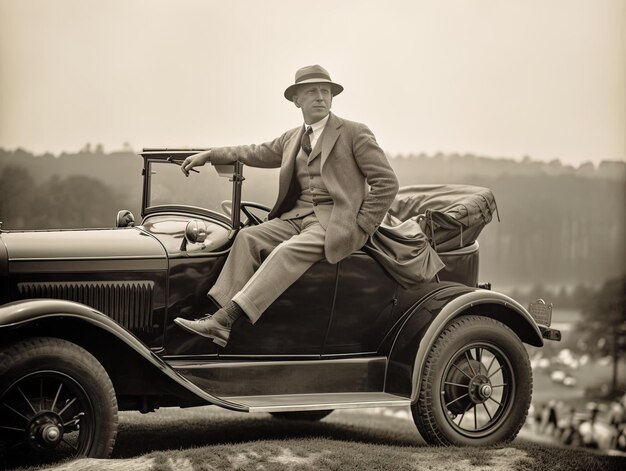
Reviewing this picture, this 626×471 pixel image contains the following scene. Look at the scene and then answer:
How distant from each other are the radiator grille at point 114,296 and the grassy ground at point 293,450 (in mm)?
655

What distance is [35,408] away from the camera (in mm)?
3510

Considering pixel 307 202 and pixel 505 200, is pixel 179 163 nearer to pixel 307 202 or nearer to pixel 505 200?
pixel 307 202

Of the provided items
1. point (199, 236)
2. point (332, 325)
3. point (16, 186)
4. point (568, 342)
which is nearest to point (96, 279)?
point (199, 236)

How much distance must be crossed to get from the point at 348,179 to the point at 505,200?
2.39 m

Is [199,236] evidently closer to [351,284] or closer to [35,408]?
[351,284]

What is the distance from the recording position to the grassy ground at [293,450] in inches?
145

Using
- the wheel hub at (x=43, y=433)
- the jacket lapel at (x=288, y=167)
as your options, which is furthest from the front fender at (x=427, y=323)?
the wheel hub at (x=43, y=433)

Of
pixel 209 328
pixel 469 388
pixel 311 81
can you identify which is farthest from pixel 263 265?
pixel 469 388

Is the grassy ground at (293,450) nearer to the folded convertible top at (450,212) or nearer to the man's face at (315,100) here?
the folded convertible top at (450,212)

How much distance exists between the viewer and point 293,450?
13.0ft

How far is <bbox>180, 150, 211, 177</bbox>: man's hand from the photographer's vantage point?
174 inches

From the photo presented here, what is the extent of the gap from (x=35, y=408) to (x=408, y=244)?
210cm

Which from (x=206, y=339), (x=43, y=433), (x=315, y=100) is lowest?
(x=43, y=433)

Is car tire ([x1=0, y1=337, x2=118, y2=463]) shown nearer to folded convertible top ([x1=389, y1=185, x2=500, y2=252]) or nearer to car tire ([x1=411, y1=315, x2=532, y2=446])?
car tire ([x1=411, y1=315, x2=532, y2=446])
